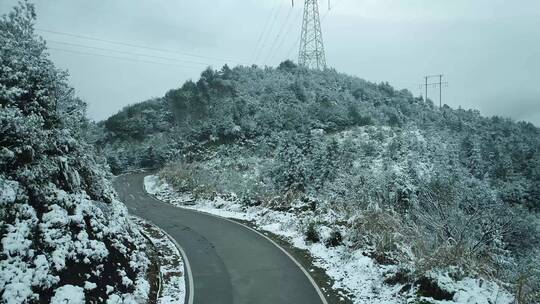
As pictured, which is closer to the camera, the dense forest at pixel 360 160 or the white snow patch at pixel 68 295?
the white snow patch at pixel 68 295

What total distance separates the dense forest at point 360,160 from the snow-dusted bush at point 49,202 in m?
5.31

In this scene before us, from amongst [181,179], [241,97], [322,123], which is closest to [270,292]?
[181,179]

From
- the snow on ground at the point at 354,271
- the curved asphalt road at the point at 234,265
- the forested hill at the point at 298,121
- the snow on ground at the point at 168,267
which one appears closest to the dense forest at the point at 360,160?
the forested hill at the point at 298,121

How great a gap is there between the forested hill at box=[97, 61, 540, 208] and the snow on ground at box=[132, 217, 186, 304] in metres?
26.0

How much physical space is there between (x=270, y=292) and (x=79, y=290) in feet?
15.6

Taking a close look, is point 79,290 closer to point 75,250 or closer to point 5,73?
point 75,250

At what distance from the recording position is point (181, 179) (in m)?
32.1

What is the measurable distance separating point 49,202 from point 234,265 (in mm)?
6084

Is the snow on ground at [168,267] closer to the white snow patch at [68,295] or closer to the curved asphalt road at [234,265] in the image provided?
the curved asphalt road at [234,265]

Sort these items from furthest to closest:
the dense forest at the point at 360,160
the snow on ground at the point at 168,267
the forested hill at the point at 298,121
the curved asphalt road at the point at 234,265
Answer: the forested hill at the point at 298,121 → the dense forest at the point at 360,160 → the snow on ground at the point at 168,267 → the curved asphalt road at the point at 234,265

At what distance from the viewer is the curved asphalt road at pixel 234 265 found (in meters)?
9.49

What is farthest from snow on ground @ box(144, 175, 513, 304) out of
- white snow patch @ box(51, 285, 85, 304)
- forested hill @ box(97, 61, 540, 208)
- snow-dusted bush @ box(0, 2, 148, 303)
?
forested hill @ box(97, 61, 540, 208)

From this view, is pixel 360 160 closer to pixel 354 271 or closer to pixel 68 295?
pixel 354 271

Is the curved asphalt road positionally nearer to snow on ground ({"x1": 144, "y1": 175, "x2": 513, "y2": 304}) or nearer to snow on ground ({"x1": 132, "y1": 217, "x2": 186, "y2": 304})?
snow on ground ({"x1": 132, "y1": 217, "x2": 186, "y2": 304})
